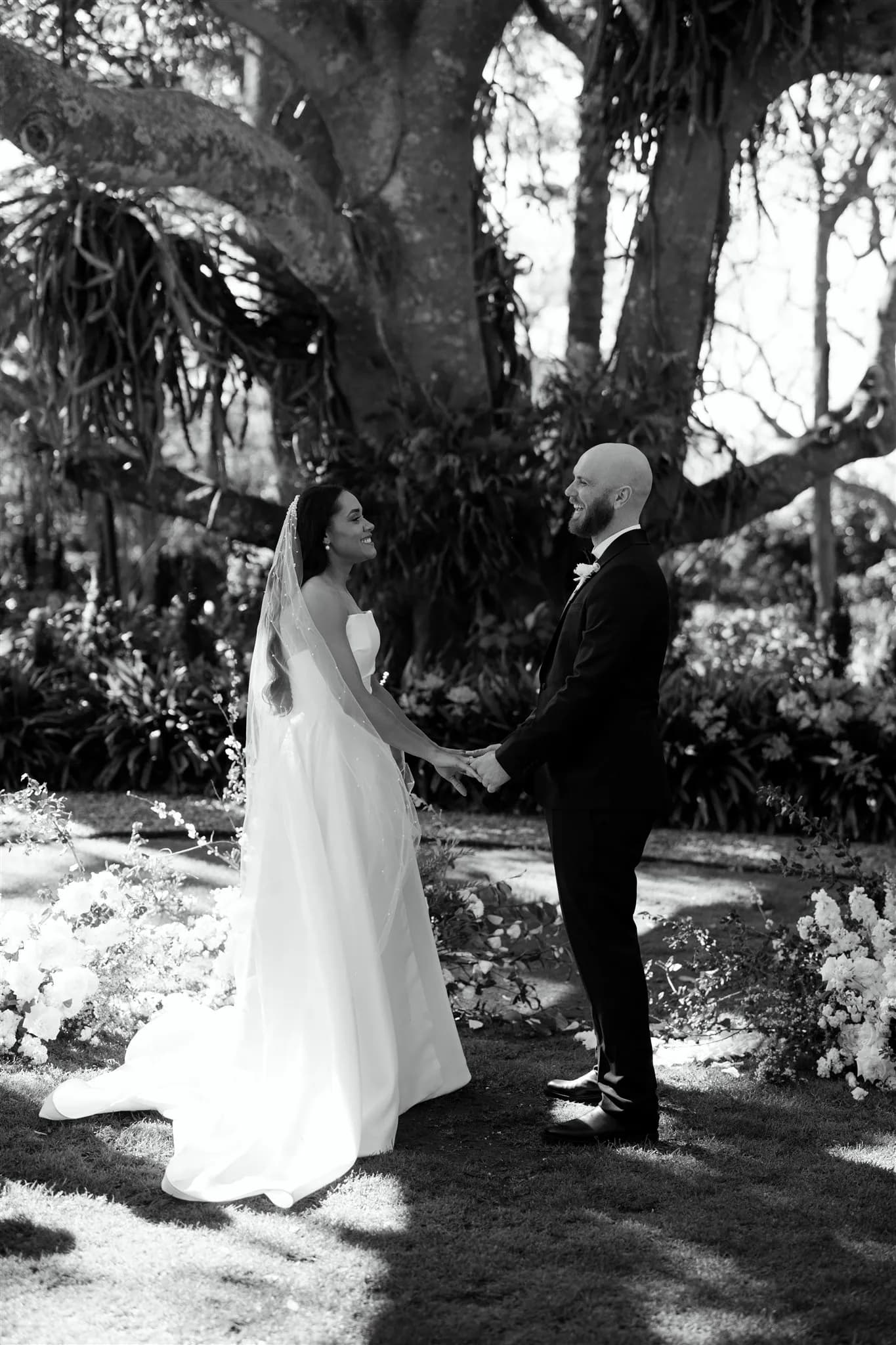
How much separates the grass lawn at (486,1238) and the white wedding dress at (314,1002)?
12cm

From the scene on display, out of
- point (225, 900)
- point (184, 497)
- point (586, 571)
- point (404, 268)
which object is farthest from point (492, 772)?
point (184, 497)

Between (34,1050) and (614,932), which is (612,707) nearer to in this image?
(614,932)

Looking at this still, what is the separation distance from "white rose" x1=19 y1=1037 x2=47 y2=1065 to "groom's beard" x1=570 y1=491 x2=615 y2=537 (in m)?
2.41

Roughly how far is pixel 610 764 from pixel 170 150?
17.8 ft

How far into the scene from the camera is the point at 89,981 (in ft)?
14.9

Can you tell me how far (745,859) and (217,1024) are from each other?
4.08m

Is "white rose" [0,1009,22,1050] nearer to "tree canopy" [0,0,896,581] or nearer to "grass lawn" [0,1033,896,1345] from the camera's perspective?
"grass lawn" [0,1033,896,1345]

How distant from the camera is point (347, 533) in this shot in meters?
4.15

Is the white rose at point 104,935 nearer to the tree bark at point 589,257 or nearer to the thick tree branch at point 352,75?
the thick tree branch at point 352,75

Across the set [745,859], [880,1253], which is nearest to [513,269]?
[745,859]

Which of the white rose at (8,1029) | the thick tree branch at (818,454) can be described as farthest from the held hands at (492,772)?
the thick tree branch at (818,454)

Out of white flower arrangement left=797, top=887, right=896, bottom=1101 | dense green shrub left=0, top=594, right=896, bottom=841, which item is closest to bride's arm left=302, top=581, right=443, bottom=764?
white flower arrangement left=797, top=887, right=896, bottom=1101

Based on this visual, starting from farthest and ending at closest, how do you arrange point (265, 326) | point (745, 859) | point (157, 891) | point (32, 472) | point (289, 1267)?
point (32, 472)
point (265, 326)
point (745, 859)
point (157, 891)
point (289, 1267)

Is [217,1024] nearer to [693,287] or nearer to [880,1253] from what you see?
[880,1253]
